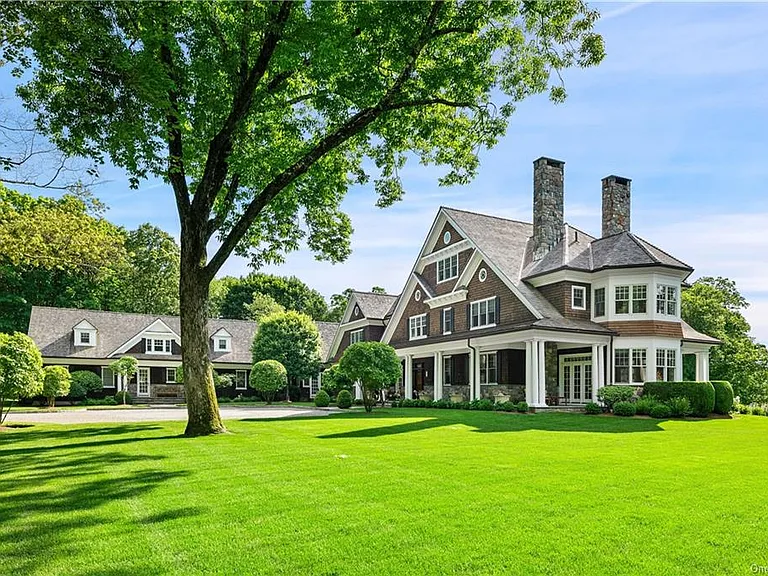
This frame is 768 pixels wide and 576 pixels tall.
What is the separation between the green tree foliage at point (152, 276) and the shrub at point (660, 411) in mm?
44323

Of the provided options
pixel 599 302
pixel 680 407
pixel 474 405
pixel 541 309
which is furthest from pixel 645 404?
pixel 474 405

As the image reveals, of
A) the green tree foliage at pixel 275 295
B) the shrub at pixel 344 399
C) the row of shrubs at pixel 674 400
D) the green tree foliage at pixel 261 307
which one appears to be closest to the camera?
the row of shrubs at pixel 674 400

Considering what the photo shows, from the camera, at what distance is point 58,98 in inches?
457

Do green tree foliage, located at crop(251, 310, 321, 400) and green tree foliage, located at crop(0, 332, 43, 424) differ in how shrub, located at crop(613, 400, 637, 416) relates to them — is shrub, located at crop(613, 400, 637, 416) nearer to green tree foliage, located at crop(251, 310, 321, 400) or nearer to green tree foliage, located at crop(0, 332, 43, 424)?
green tree foliage, located at crop(0, 332, 43, 424)

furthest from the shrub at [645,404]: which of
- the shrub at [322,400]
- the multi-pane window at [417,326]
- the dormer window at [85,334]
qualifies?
the dormer window at [85,334]

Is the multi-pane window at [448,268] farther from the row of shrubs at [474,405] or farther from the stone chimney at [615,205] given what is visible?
the stone chimney at [615,205]

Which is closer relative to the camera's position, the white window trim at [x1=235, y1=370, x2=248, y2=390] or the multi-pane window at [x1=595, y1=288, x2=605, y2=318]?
the multi-pane window at [x1=595, y1=288, x2=605, y2=318]

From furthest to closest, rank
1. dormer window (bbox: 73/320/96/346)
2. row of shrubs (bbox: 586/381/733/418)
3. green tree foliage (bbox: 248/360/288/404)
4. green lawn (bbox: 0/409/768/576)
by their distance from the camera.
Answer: dormer window (bbox: 73/320/96/346)
green tree foliage (bbox: 248/360/288/404)
row of shrubs (bbox: 586/381/733/418)
green lawn (bbox: 0/409/768/576)

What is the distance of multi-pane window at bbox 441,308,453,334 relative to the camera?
3025 centimetres

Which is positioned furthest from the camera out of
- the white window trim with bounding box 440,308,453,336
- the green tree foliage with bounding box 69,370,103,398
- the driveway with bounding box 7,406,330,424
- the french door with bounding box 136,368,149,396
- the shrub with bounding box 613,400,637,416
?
the french door with bounding box 136,368,149,396

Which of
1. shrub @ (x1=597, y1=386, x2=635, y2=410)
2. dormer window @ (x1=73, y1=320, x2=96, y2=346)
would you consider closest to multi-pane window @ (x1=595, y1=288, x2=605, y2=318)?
shrub @ (x1=597, y1=386, x2=635, y2=410)

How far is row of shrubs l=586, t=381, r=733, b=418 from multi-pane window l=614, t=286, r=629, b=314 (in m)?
3.79

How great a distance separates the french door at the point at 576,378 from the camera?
25531mm

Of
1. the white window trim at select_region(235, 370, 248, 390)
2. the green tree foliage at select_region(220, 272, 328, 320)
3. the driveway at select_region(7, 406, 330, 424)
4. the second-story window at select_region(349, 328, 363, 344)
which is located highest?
the green tree foliage at select_region(220, 272, 328, 320)
